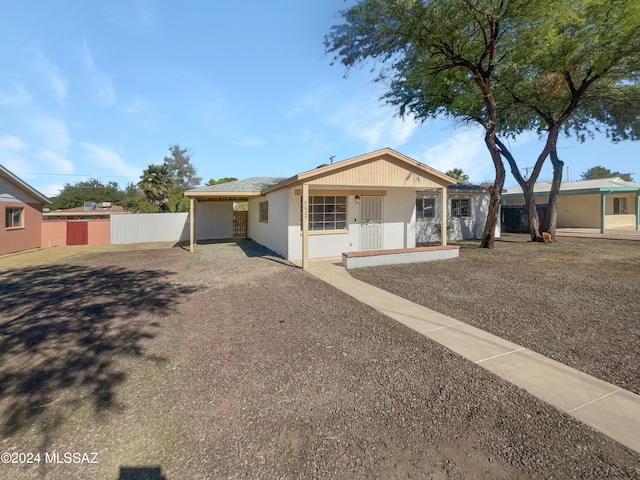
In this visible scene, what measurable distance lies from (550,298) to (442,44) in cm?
1048

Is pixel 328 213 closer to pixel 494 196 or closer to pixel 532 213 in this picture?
pixel 494 196

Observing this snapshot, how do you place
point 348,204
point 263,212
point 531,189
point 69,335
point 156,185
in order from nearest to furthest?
point 69,335
point 348,204
point 263,212
point 531,189
point 156,185

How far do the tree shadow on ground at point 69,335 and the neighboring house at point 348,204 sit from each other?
179 inches

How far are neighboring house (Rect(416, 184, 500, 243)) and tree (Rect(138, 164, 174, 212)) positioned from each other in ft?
78.8

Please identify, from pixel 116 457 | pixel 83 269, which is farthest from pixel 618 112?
pixel 83 269

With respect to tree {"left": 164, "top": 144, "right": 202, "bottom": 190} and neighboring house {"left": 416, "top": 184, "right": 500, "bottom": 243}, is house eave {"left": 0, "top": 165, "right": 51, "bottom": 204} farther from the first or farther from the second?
tree {"left": 164, "top": 144, "right": 202, "bottom": 190}

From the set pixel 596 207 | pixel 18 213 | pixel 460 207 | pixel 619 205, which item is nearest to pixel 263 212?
pixel 460 207

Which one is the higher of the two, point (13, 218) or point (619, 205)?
point (619, 205)

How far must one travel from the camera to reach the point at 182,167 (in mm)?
50531

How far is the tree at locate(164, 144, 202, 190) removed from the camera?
49.7 m

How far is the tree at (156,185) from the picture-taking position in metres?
28.7

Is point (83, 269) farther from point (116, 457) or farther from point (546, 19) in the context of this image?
point (546, 19)

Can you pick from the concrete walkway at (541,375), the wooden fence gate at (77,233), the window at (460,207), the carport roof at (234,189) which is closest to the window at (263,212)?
→ the carport roof at (234,189)

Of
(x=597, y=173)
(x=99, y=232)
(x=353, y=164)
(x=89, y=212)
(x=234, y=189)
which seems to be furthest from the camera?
(x=597, y=173)
